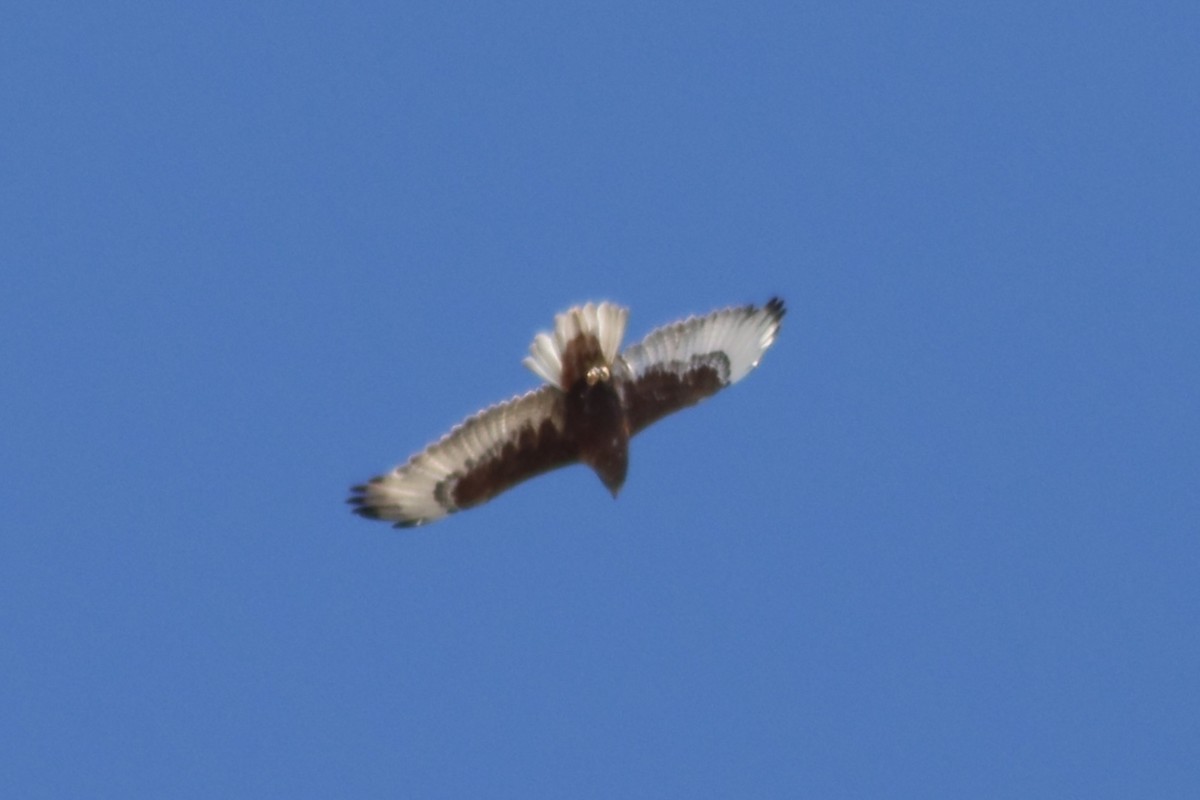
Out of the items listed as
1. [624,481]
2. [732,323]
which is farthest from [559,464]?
[732,323]

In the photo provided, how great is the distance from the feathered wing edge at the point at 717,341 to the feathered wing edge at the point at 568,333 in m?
0.54

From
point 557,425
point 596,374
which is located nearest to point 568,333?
point 596,374

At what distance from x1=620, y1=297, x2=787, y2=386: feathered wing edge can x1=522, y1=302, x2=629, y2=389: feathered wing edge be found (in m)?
0.54

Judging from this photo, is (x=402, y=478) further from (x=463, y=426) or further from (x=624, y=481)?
(x=624, y=481)

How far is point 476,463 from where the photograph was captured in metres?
16.6

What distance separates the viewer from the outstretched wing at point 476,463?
16484 mm

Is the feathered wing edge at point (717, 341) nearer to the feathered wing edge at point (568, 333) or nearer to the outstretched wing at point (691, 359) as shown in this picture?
the outstretched wing at point (691, 359)

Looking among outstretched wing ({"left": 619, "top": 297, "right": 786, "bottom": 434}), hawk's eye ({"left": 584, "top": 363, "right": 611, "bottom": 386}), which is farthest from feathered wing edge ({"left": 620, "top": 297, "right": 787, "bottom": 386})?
hawk's eye ({"left": 584, "top": 363, "right": 611, "bottom": 386})

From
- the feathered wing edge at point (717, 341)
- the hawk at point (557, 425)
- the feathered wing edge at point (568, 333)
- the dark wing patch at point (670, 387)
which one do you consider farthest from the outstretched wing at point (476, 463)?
the feathered wing edge at point (717, 341)

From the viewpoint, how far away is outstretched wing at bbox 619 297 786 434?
56.5ft

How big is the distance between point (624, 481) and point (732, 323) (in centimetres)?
165

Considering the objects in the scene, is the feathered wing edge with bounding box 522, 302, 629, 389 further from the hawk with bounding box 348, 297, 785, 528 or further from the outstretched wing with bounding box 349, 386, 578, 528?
the outstretched wing with bounding box 349, 386, 578, 528

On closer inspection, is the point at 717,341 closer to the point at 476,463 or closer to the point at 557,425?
the point at 557,425

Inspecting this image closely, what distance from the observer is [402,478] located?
1648cm
